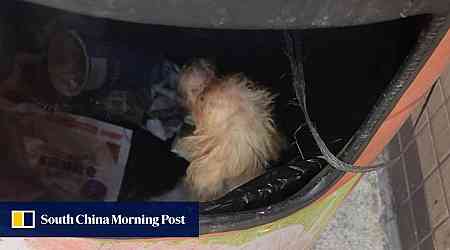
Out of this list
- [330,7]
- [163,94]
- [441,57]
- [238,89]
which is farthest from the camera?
[163,94]

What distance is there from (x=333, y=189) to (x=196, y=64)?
0.24m

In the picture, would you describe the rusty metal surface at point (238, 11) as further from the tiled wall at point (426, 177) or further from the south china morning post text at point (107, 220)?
the tiled wall at point (426, 177)

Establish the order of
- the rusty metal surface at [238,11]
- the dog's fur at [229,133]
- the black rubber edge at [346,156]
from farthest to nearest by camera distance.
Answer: the dog's fur at [229,133], the black rubber edge at [346,156], the rusty metal surface at [238,11]

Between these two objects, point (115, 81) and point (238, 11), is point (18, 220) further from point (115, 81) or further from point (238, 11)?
point (238, 11)

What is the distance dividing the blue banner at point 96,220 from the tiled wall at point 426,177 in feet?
1.77

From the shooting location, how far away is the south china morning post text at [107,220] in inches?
28.0

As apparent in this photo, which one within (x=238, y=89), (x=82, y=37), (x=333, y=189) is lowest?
(x=333, y=189)

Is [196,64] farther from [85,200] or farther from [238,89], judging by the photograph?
[85,200]

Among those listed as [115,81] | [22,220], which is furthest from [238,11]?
[115,81]

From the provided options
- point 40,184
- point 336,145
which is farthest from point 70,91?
point 336,145

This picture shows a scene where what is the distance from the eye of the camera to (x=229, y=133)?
795 millimetres

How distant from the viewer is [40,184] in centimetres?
86

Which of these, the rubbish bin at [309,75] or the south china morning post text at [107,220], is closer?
the rubbish bin at [309,75]

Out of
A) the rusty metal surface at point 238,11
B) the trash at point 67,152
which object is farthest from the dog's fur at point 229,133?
the rusty metal surface at point 238,11
